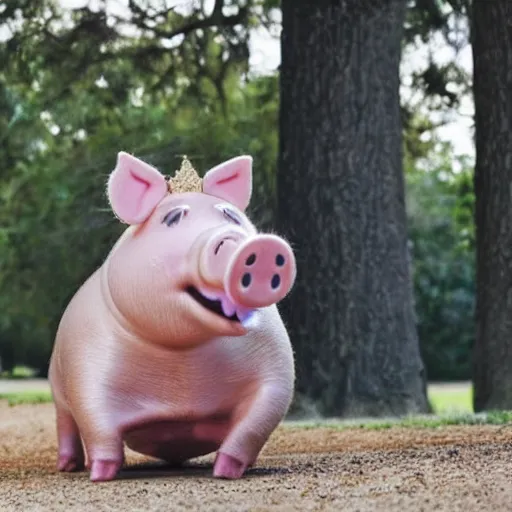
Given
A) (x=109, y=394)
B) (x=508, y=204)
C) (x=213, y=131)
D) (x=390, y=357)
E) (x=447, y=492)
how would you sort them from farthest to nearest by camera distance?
(x=213, y=131) → (x=390, y=357) → (x=508, y=204) → (x=109, y=394) → (x=447, y=492)

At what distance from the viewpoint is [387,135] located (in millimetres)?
9852

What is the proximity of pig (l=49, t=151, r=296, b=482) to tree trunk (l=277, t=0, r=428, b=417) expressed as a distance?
4.23m

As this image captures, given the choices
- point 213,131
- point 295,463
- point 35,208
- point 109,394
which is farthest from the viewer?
point 35,208

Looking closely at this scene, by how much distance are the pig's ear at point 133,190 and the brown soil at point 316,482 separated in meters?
1.12

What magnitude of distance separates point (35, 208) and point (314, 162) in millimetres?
8308

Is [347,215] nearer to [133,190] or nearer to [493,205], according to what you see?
[493,205]

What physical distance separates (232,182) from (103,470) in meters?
1.37

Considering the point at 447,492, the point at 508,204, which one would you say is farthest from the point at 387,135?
the point at 447,492

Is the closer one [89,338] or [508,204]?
[89,338]

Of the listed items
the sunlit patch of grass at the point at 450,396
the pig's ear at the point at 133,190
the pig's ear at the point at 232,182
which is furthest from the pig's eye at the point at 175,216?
the sunlit patch of grass at the point at 450,396

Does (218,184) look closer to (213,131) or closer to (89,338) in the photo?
(89,338)

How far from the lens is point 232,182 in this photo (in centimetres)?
541

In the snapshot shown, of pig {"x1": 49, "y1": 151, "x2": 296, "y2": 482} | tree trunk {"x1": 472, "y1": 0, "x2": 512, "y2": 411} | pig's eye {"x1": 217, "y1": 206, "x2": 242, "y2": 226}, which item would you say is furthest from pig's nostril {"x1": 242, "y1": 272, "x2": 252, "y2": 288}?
tree trunk {"x1": 472, "y1": 0, "x2": 512, "y2": 411}

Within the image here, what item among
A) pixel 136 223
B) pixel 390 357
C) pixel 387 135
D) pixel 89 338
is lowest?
pixel 390 357
